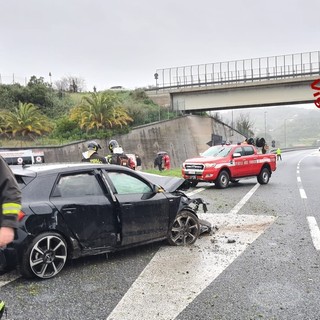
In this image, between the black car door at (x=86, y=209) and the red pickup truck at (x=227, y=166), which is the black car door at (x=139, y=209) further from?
the red pickup truck at (x=227, y=166)

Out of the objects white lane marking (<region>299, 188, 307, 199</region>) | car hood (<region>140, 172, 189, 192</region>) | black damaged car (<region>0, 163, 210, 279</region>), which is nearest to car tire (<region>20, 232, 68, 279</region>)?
black damaged car (<region>0, 163, 210, 279</region>)

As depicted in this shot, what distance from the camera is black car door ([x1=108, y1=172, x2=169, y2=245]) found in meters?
5.61

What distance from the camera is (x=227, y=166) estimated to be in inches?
606

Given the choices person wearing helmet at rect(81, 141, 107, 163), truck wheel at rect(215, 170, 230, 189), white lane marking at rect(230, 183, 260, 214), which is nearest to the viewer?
person wearing helmet at rect(81, 141, 107, 163)

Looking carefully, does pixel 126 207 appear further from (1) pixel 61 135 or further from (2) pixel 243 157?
(1) pixel 61 135

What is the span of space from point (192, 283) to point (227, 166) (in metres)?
10.9

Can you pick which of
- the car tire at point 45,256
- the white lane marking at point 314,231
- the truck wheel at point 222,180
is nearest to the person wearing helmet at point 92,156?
the car tire at point 45,256

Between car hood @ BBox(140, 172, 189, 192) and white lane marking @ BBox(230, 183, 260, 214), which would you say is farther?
white lane marking @ BBox(230, 183, 260, 214)

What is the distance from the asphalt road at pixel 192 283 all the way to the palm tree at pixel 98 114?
21.6m

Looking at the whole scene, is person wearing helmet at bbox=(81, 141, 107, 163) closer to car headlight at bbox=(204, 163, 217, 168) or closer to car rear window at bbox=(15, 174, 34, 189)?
car rear window at bbox=(15, 174, 34, 189)

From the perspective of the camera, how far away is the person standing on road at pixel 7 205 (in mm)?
2549

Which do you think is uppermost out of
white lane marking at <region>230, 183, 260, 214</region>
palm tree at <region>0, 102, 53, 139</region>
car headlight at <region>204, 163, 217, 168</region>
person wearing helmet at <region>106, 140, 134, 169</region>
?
palm tree at <region>0, 102, 53, 139</region>

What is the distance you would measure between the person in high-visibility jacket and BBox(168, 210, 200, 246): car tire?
3.94 m

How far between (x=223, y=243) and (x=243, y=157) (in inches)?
390
